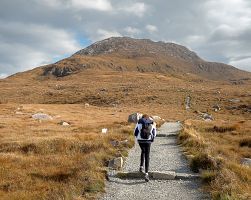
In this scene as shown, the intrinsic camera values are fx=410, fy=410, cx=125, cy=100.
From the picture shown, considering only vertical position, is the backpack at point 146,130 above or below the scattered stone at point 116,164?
above

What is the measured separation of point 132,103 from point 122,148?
2816 inches

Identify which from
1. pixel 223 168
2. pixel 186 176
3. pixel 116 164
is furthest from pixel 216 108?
pixel 223 168

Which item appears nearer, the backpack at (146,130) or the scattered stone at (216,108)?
the backpack at (146,130)

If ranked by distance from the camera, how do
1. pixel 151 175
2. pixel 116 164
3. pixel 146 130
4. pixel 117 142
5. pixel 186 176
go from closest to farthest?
pixel 186 176, pixel 151 175, pixel 146 130, pixel 116 164, pixel 117 142

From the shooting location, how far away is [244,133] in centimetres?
3425

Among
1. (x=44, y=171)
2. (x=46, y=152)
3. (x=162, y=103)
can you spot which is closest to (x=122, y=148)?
(x=46, y=152)

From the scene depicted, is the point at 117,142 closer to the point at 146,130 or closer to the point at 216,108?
the point at 146,130

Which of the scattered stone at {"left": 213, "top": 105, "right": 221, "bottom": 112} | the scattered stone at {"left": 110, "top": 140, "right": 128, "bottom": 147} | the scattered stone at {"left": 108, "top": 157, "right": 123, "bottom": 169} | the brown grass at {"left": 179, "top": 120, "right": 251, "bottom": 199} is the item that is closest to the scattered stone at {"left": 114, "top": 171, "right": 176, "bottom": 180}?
the brown grass at {"left": 179, "top": 120, "right": 251, "bottom": 199}

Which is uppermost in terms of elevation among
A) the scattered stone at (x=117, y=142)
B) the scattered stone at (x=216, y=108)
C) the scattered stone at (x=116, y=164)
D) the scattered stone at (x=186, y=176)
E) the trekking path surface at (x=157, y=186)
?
the scattered stone at (x=216, y=108)

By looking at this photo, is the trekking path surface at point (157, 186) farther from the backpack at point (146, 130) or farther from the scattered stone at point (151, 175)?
the backpack at point (146, 130)

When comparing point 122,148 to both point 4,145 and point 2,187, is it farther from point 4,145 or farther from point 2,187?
point 2,187

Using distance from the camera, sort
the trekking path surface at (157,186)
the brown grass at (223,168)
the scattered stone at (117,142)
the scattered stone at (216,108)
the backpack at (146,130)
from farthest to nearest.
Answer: the scattered stone at (216,108), the scattered stone at (117,142), the backpack at (146,130), the trekking path surface at (157,186), the brown grass at (223,168)

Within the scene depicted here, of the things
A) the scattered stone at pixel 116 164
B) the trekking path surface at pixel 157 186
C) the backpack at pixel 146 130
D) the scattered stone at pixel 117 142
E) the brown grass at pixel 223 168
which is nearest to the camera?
the brown grass at pixel 223 168

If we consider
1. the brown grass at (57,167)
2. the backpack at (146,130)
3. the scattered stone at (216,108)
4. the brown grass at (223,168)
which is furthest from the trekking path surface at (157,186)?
the scattered stone at (216,108)
